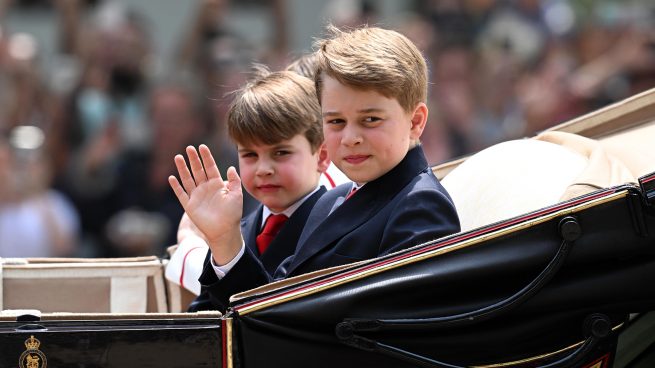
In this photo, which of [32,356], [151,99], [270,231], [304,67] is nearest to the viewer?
[32,356]

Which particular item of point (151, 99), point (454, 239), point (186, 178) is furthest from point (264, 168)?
point (151, 99)

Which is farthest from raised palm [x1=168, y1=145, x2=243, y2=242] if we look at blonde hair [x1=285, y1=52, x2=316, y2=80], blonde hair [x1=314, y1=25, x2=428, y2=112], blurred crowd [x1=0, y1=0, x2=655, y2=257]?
blurred crowd [x1=0, y1=0, x2=655, y2=257]

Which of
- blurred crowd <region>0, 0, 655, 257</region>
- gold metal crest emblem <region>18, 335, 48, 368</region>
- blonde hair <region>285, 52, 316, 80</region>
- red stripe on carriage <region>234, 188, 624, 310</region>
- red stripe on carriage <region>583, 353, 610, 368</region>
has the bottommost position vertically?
red stripe on carriage <region>583, 353, 610, 368</region>

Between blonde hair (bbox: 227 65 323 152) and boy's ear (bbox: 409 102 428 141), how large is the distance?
35 cm

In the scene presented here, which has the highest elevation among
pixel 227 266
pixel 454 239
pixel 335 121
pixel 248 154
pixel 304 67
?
pixel 304 67

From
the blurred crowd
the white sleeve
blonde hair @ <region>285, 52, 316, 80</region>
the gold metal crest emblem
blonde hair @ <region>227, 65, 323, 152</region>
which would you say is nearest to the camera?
the gold metal crest emblem

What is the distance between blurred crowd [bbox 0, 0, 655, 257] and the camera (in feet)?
20.6

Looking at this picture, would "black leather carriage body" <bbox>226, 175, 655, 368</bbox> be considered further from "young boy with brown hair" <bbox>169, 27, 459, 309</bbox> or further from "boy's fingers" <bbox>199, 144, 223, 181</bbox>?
"boy's fingers" <bbox>199, 144, 223, 181</bbox>

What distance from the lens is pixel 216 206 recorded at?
2502mm

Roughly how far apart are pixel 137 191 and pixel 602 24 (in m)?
3.46

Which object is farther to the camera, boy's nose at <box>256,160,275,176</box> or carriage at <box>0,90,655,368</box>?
boy's nose at <box>256,160,275,176</box>

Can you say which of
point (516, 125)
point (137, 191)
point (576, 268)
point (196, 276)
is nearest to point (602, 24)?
point (516, 125)

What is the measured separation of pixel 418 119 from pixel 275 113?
0.39 metres

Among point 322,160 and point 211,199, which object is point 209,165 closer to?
point 211,199
